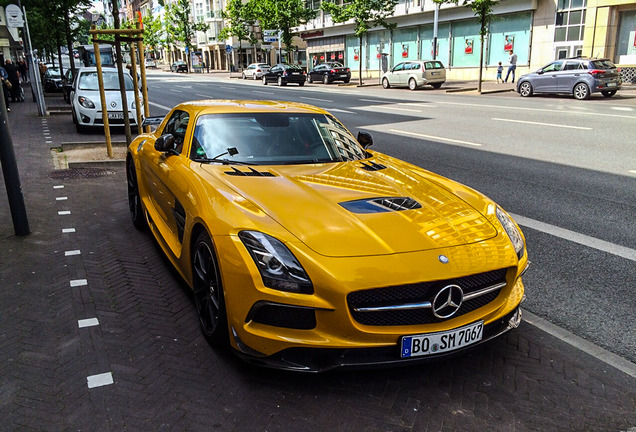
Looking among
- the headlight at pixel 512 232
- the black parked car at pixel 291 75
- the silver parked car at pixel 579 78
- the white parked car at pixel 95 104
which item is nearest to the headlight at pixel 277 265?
the headlight at pixel 512 232

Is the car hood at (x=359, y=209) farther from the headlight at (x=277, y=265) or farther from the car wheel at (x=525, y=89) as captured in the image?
the car wheel at (x=525, y=89)

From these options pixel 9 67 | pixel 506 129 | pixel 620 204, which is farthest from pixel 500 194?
pixel 9 67

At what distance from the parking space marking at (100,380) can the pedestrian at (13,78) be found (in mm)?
23407

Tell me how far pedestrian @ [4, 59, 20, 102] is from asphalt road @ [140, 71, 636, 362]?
8244 millimetres

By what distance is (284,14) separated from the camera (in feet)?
160

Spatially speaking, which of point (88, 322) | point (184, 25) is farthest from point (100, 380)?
point (184, 25)

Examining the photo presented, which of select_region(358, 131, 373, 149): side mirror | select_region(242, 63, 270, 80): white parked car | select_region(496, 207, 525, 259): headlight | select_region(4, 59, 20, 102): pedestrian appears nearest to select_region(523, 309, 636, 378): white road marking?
select_region(496, 207, 525, 259): headlight

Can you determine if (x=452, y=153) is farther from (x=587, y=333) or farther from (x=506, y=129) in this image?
(x=587, y=333)

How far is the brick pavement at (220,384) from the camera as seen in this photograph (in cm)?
277

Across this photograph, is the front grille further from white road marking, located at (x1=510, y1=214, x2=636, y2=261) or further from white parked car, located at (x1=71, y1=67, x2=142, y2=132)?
white parked car, located at (x1=71, y1=67, x2=142, y2=132)

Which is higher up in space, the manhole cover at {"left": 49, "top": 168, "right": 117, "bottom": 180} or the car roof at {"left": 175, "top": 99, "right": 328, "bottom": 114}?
the car roof at {"left": 175, "top": 99, "right": 328, "bottom": 114}

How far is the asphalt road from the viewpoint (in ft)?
13.6

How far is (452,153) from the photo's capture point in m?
10.6

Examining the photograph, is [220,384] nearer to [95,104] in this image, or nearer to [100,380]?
[100,380]
